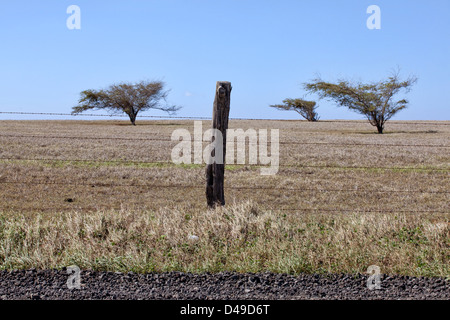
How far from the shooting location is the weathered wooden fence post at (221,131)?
21.4ft

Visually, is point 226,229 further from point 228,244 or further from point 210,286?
point 210,286

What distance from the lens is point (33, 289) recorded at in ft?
Answer: 14.2

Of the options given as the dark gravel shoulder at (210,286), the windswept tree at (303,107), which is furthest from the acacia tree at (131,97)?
the dark gravel shoulder at (210,286)

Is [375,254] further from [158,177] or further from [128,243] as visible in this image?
[158,177]

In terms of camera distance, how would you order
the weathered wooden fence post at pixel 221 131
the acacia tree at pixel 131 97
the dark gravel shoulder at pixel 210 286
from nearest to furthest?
the dark gravel shoulder at pixel 210 286, the weathered wooden fence post at pixel 221 131, the acacia tree at pixel 131 97

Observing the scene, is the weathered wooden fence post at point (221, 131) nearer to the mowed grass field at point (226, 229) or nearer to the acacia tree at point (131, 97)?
the mowed grass field at point (226, 229)

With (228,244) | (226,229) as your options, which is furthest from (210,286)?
(226,229)

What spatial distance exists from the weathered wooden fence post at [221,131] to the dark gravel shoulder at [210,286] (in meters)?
2.17

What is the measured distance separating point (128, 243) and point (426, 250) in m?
3.29

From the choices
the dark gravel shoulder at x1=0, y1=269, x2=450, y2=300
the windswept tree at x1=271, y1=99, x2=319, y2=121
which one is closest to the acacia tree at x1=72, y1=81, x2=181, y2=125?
the windswept tree at x1=271, y1=99, x2=319, y2=121

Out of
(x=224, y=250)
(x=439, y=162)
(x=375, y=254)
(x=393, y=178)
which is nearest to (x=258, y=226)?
(x=224, y=250)

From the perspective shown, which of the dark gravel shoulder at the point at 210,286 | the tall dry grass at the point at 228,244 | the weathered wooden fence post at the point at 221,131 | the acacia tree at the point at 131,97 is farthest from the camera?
the acacia tree at the point at 131,97

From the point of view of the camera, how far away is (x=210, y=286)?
4.32m

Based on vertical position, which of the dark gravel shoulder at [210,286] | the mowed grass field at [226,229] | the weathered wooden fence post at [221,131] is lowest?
the dark gravel shoulder at [210,286]
